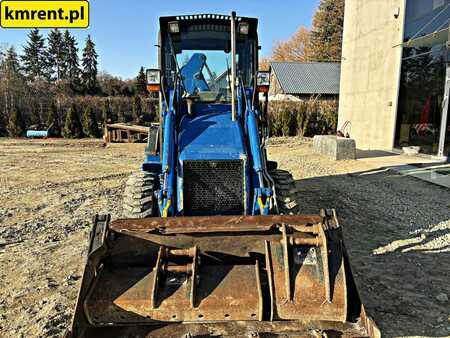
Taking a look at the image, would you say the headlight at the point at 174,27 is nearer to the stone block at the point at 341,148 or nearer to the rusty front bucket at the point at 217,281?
the rusty front bucket at the point at 217,281

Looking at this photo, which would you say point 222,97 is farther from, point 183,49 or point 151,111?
point 151,111

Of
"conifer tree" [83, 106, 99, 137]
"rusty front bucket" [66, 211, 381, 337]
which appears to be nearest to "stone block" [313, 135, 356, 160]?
"rusty front bucket" [66, 211, 381, 337]

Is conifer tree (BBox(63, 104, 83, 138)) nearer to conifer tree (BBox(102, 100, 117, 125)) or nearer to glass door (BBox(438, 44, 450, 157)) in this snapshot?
conifer tree (BBox(102, 100, 117, 125))

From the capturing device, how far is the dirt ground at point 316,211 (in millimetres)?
3838

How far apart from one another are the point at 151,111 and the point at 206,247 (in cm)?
2628

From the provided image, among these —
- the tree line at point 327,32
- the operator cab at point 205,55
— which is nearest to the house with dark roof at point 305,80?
the tree line at point 327,32

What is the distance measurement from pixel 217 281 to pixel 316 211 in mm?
4344

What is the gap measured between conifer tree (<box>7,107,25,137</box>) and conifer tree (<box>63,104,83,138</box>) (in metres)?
2.61

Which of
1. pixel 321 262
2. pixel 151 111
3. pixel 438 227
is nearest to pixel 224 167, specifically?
pixel 321 262

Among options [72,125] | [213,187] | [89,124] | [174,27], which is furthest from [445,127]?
[72,125]

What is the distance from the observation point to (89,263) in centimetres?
304

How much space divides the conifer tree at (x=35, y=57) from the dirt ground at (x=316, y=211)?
143 feet

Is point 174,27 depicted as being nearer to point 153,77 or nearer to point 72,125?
point 153,77

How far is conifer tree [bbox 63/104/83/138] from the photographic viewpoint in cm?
2343
